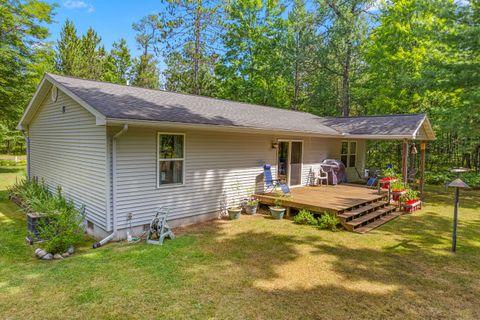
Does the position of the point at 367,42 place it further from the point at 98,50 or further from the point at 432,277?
the point at 98,50

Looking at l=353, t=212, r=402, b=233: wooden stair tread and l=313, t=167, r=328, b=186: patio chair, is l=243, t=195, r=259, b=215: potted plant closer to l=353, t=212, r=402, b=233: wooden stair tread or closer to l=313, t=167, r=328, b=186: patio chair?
l=353, t=212, r=402, b=233: wooden stair tread

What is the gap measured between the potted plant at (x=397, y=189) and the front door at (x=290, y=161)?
123 inches

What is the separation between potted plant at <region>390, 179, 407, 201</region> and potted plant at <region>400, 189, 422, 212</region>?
0.36ft

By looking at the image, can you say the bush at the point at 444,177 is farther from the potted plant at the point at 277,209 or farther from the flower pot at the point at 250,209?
the flower pot at the point at 250,209

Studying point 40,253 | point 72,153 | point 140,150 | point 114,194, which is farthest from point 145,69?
point 40,253

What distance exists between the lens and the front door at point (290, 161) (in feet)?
34.1

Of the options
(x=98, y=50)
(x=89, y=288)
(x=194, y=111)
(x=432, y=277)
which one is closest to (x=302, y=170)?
(x=194, y=111)

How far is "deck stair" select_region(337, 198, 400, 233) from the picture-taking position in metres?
6.93

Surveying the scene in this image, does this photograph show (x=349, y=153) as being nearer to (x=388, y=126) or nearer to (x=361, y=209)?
(x=388, y=126)

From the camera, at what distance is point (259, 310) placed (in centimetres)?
349

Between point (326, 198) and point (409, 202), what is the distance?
2.85 m

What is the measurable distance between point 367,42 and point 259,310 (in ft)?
65.6

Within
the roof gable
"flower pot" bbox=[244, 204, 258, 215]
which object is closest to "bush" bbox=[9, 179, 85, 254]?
the roof gable

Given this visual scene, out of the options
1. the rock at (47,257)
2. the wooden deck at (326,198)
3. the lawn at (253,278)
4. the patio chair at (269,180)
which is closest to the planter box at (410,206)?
the wooden deck at (326,198)
